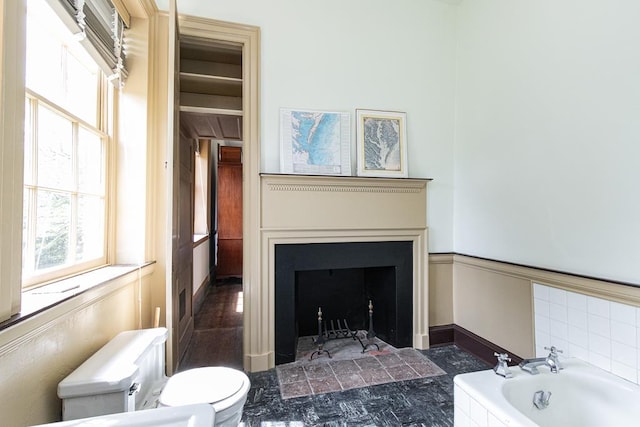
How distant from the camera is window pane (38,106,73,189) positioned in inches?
49.5

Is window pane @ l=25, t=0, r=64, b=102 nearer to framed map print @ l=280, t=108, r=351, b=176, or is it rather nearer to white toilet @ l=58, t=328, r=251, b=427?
white toilet @ l=58, t=328, r=251, b=427

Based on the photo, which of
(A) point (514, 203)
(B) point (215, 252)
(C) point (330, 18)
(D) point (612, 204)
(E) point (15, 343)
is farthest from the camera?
(B) point (215, 252)

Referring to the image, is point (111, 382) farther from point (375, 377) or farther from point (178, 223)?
point (375, 377)

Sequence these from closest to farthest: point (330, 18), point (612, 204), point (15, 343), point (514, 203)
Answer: point (15, 343) → point (612, 204) → point (514, 203) → point (330, 18)

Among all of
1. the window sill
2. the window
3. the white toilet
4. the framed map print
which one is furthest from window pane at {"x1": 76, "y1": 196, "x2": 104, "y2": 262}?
the framed map print

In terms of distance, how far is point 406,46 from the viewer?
2721 millimetres

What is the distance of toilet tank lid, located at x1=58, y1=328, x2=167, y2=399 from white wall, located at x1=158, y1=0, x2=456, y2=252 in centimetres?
A: 148

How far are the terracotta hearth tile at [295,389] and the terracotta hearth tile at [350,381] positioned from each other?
0.80 ft

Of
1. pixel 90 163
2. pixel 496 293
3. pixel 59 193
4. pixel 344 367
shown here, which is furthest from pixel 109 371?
pixel 496 293

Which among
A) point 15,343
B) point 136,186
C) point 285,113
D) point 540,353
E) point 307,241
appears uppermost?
point 285,113

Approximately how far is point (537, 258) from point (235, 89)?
286cm

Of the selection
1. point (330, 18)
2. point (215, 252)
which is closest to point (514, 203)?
point (330, 18)

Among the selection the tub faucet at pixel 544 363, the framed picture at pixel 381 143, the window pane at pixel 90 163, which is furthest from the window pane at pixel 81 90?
the tub faucet at pixel 544 363

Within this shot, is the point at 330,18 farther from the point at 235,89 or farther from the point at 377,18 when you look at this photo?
the point at 235,89
